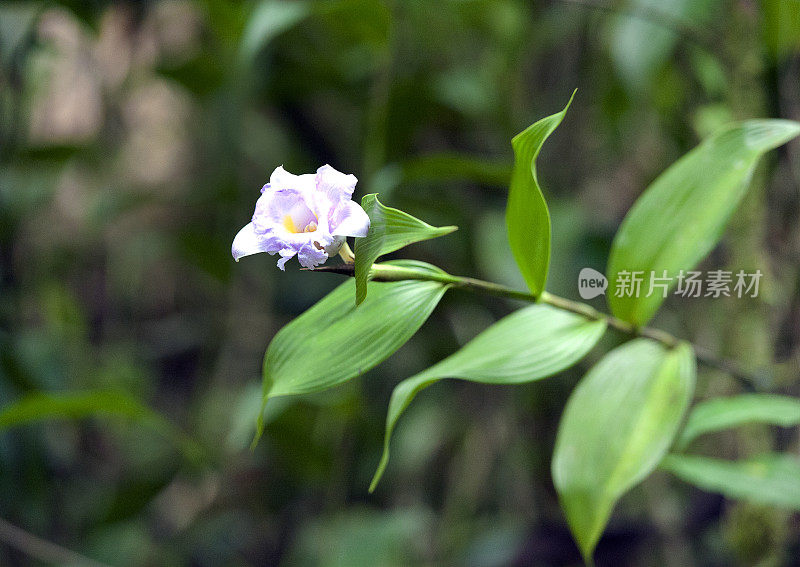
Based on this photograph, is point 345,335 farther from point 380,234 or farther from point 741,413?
point 741,413

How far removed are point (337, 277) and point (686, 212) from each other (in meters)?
0.63

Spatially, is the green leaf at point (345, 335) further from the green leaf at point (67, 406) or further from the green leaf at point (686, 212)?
the green leaf at point (67, 406)

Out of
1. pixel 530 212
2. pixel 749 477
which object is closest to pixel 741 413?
pixel 749 477

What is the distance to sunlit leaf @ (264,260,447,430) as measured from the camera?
29cm

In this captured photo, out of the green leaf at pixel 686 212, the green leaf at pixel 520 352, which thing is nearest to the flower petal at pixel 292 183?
the green leaf at pixel 520 352

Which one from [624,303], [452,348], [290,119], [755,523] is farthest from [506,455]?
[290,119]

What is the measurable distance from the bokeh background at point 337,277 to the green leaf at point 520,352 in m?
0.29

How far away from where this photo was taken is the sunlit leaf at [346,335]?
29 centimetres

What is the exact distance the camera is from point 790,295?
26.9 inches

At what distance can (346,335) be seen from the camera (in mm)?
296

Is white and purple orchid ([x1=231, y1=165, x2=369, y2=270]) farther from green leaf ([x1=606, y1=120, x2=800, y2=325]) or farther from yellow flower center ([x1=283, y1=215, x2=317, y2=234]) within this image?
green leaf ([x1=606, y1=120, x2=800, y2=325])

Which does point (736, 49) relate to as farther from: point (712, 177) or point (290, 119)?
point (290, 119)

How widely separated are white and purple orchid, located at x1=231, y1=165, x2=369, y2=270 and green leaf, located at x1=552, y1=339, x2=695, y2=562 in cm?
24

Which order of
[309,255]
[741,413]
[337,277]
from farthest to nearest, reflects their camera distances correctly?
[337,277], [741,413], [309,255]
